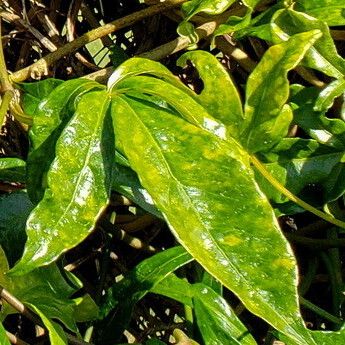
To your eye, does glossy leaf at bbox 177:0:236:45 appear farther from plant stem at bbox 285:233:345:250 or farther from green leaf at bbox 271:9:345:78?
plant stem at bbox 285:233:345:250

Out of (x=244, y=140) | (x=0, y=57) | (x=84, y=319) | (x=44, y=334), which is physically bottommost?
(x=44, y=334)

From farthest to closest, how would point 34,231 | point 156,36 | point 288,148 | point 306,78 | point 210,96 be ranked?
point 156,36 < point 306,78 < point 288,148 < point 210,96 < point 34,231

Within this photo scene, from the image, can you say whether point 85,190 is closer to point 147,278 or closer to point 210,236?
point 210,236

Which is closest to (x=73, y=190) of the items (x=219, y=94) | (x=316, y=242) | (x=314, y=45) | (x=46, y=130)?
(x=46, y=130)

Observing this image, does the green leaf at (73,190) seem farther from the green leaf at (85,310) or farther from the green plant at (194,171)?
the green leaf at (85,310)

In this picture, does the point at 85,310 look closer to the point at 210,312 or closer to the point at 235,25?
the point at 210,312

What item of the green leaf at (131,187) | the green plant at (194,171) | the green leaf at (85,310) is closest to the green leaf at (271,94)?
the green plant at (194,171)

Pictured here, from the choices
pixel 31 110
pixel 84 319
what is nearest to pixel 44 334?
pixel 84 319
